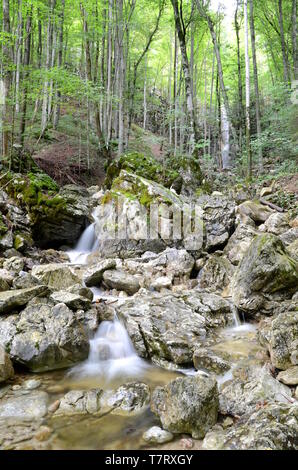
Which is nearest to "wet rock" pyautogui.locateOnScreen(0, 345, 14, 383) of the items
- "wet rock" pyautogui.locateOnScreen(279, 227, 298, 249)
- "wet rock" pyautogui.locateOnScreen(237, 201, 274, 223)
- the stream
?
the stream

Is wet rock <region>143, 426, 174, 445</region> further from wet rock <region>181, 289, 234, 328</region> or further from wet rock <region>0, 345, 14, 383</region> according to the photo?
wet rock <region>181, 289, 234, 328</region>

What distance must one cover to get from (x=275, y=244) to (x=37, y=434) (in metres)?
4.71

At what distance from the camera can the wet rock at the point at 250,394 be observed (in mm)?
3316

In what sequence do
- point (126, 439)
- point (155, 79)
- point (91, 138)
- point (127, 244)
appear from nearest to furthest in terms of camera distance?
point (126, 439)
point (127, 244)
point (91, 138)
point (155, 79)

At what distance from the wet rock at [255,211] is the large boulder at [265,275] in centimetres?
337

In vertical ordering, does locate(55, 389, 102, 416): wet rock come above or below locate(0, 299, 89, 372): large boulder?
below

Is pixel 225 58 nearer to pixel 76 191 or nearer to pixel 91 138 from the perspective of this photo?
pixel 91 138

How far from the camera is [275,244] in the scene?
227 inches

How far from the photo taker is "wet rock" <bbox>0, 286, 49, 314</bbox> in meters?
4.94

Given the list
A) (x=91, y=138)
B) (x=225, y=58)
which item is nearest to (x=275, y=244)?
(x=91, y=138)

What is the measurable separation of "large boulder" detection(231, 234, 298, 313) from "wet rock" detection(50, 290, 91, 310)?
9.14 feet

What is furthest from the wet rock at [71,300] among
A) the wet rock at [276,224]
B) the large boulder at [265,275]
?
the wet rock at [276,224]

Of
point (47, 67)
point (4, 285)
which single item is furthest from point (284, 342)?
point (47, 67)

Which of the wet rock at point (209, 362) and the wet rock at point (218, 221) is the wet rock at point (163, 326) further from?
the wet rock at point (218, 221)
